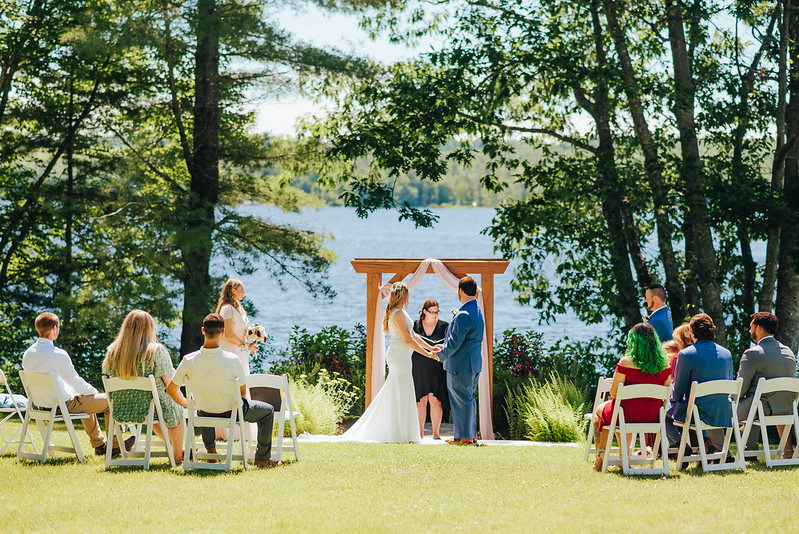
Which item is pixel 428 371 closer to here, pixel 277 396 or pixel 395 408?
pixel 395 408

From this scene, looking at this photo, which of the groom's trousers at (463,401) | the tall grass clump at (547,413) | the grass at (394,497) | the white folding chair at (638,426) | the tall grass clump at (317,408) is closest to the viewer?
the grass at (394,497)

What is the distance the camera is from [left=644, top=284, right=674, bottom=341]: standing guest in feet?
28.4

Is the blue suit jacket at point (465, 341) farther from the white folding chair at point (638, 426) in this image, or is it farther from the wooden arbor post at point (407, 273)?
the white folding chair at point (638, 426)

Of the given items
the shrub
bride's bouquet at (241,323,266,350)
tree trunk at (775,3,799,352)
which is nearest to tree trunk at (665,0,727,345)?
tree trunk at (775,3,799,352)

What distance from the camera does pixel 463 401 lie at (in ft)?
30.2

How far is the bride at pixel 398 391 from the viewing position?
934 cm

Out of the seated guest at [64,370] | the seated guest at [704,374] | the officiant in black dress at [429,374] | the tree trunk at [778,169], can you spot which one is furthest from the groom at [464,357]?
the tree trunk at [778,169]

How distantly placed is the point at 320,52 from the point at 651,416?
8243 millimetres

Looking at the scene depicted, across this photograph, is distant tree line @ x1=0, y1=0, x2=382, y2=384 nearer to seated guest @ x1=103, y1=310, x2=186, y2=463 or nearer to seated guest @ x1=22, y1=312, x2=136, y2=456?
seated guest @ x1=22, y1=312, x2=136, y2=456

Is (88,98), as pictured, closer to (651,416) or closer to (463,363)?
(463,363)

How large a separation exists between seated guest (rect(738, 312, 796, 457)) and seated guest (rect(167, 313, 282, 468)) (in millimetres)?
4380

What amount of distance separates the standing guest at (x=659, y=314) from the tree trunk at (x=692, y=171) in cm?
376

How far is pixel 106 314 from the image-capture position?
40.7 feet

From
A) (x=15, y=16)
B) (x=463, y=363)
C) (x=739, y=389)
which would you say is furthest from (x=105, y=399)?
(x=15, y=16)
